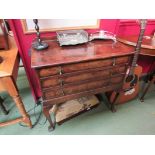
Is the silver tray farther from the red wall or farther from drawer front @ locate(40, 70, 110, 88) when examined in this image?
drawer front @ locate(40, 70, 110, 88)

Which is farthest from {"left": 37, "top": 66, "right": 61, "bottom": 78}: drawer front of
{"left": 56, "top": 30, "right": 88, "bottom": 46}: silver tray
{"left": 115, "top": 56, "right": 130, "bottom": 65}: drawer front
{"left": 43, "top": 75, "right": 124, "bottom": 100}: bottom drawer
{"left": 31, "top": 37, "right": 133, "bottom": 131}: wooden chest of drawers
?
{"left": 115, "top": 56, "right": 130, "bottom": 65}: drawer front

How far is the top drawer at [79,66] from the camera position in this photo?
3.37ft

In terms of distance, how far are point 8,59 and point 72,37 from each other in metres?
0.59

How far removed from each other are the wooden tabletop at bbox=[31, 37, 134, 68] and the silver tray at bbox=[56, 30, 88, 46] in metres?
0.04

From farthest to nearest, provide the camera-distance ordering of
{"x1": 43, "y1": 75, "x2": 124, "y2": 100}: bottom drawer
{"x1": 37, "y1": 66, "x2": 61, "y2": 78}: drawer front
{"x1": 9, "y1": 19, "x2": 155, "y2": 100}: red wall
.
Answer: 1. {"x1": 9, "y1": 19, "x2": 155, "y2": 100}: red wall
2. {"x1": 43, "y1": 75, "x2": 124, "y2": 100}: bottom drawer
3. {"x1": 37, "y1": 66, "x2": 61, "y2": 78}: drawer front

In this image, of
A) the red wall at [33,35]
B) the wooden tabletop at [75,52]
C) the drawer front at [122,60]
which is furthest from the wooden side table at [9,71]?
the drawer front at [122,60]

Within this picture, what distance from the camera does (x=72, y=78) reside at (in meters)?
1.15

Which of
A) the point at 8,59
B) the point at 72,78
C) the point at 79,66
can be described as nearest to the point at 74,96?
the point at 72,78

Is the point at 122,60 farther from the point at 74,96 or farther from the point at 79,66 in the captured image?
the point at 74,96

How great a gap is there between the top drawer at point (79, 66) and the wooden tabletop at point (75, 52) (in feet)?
0.16

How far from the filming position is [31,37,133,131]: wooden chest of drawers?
1.03 metres

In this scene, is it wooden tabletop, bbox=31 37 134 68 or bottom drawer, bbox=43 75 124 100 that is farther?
bottom drawer, bbox=43 75 124 100

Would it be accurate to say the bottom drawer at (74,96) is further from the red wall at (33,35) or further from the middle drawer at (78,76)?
the red wall at (33,35)
